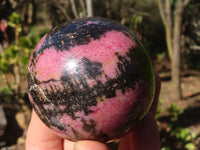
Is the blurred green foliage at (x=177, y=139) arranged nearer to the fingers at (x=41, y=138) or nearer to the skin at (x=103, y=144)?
the skin at (x=103, y=144)

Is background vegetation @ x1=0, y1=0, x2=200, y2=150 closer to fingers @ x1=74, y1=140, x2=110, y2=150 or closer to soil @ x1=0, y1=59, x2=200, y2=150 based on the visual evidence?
soil @ x1=0, y1=59, x2=200, y2=150

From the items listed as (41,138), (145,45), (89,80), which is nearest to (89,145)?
(89,80)

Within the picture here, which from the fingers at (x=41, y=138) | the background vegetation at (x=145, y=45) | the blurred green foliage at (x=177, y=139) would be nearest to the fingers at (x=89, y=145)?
the fingers at (x=41, y=138)

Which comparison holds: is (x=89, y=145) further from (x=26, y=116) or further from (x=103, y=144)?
(x=26, y=116)

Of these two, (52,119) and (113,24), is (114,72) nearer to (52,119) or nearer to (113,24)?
(113,24)

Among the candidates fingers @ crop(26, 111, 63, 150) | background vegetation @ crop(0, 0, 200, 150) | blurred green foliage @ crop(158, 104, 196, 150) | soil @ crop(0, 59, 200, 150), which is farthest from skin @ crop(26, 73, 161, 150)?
Answer: soil @ crop(0, 59, 200, 150)

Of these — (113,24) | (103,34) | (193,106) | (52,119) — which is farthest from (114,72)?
(193,106)

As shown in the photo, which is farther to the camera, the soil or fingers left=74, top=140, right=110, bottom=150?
the soil
